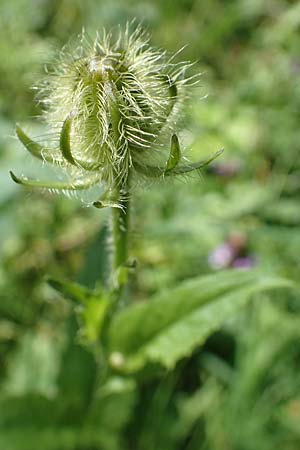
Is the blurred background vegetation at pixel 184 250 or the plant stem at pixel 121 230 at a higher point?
the plant stem at pixel 121 230

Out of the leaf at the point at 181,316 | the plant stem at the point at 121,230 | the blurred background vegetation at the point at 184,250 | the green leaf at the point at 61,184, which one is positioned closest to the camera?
the green leaf at the point at 61,184

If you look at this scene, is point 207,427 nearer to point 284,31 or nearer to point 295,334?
point 295,334

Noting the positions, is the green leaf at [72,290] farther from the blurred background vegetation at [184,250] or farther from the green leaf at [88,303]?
the blurred background vegetation at [184,250]

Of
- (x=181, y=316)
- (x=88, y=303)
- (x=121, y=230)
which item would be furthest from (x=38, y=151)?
(x=181, y=316)

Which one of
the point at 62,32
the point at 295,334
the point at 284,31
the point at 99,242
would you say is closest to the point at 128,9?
the point at 62,32

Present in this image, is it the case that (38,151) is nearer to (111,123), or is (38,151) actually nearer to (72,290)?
(111,123)

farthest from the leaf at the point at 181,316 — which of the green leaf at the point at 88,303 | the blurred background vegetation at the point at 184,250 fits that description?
the blurred background vegetation at the point at 184,250

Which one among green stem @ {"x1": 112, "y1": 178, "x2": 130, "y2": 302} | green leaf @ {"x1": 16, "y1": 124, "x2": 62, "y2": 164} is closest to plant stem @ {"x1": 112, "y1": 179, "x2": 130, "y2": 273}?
green stem @ {"x1": 112, "y1": 178, "x2": 130, "y2": 302}
